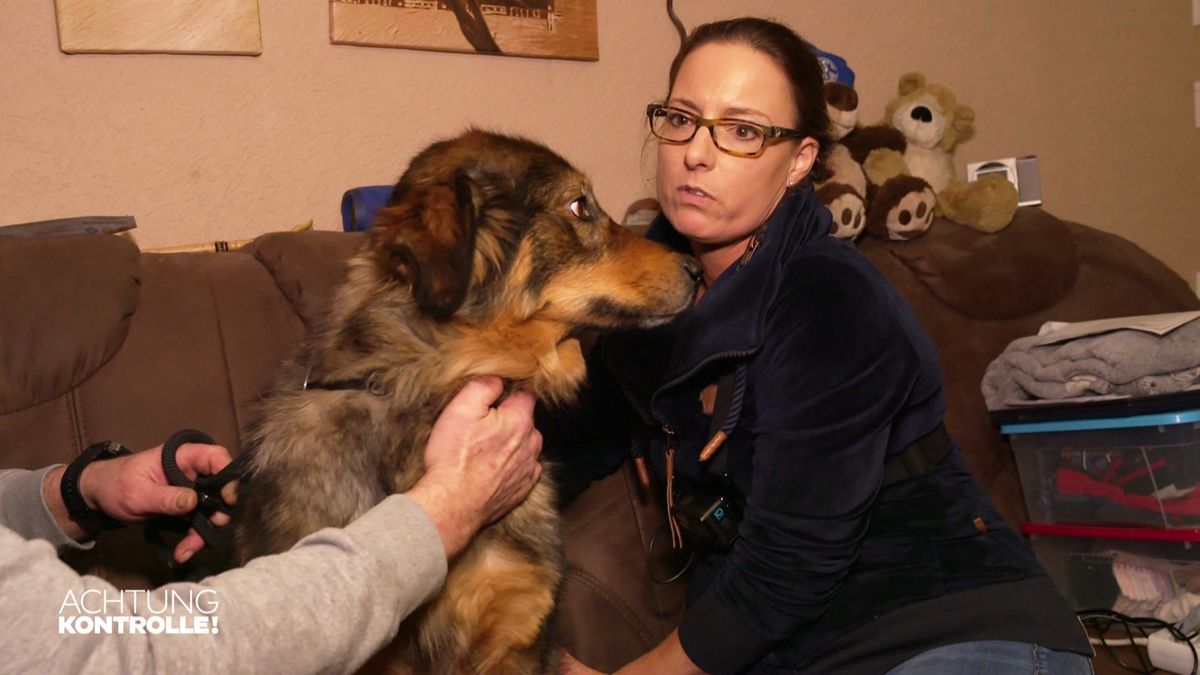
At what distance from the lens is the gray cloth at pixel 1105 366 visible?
2322 mm

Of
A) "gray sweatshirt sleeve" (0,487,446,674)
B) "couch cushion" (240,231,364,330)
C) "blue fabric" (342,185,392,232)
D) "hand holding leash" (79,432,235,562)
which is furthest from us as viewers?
"blue fabric" (342,185,392,232)

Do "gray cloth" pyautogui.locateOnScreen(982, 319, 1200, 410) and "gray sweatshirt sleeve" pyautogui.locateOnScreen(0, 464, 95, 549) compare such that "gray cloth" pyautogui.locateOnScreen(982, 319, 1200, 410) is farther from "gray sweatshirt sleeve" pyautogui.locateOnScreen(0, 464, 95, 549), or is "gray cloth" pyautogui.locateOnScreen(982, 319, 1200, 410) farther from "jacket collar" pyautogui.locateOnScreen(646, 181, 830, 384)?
"gray sweatshirt sleeve" pyautogui.locateOnScreen(0, 464, 95, 549)

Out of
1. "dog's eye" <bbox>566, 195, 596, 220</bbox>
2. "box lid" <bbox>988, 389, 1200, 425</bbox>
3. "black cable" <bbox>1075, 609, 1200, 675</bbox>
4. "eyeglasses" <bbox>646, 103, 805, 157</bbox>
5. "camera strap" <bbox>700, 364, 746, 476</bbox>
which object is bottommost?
"black cable" <bbox>1075, 609, 1200, 675</bbox>

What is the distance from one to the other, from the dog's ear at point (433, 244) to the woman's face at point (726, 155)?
0.49 metres

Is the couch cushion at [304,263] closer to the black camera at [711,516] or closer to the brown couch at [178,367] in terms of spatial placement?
the brown couch at [178,367]

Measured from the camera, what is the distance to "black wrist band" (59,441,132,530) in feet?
4.98

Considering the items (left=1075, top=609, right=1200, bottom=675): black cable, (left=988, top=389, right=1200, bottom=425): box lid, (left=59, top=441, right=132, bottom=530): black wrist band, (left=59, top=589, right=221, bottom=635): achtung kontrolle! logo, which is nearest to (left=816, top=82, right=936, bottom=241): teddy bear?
(left=988, top=389, right=1200, bottom=425): box lid

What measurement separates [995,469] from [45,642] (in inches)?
102

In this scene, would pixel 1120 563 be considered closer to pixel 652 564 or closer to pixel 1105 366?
pixel 1105 366

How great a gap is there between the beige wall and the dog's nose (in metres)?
1.21

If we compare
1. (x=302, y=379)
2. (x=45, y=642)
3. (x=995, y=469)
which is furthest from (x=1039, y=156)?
(x=45, y=642)

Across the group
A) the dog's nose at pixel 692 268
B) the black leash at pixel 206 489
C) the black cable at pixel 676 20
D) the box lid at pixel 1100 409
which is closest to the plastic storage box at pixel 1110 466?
the box lid at pixel 1100 409

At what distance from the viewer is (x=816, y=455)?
152 centimetres

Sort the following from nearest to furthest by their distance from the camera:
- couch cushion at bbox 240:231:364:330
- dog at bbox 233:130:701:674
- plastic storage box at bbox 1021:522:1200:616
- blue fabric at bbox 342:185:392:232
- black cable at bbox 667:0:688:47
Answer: dog at bbox 233:130:701:674, couch cushion at bbox 240:231:364:330, blue fabric at bbox 342:185:392:232, plastic storage box at bbox 1021:522:1200:616, black cable at bbox 667:0:688:47
